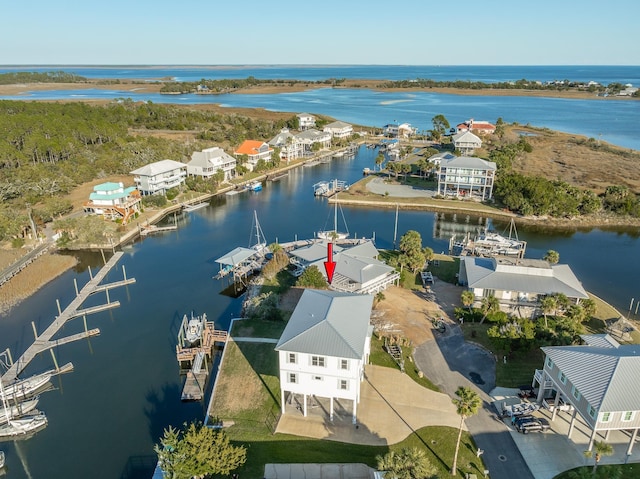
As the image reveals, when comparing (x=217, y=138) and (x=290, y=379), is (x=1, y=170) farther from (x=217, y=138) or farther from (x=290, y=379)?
(x=290, y=379)

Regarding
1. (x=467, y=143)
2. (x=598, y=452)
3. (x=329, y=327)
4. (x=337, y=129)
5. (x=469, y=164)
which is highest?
(x=469, y=164)

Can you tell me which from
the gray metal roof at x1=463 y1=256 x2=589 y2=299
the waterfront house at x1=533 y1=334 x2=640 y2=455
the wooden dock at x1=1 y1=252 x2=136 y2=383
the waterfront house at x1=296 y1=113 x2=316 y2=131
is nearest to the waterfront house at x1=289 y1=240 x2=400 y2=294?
the gray metal roof at x1=463 y1=256 x2=589 y2=299

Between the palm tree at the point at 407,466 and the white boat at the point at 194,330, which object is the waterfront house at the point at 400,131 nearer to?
the white boat at the point at 194,330

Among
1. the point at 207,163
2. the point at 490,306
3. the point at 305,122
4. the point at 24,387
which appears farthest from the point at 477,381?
the point at 305,122

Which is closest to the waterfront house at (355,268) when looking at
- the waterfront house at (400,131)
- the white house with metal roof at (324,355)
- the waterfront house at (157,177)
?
the white house with metal roof at (324,355)

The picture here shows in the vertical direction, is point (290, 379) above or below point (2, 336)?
above

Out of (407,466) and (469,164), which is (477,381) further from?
(469,164)

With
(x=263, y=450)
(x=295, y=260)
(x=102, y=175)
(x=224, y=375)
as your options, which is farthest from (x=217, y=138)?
(x=263, y=450)
